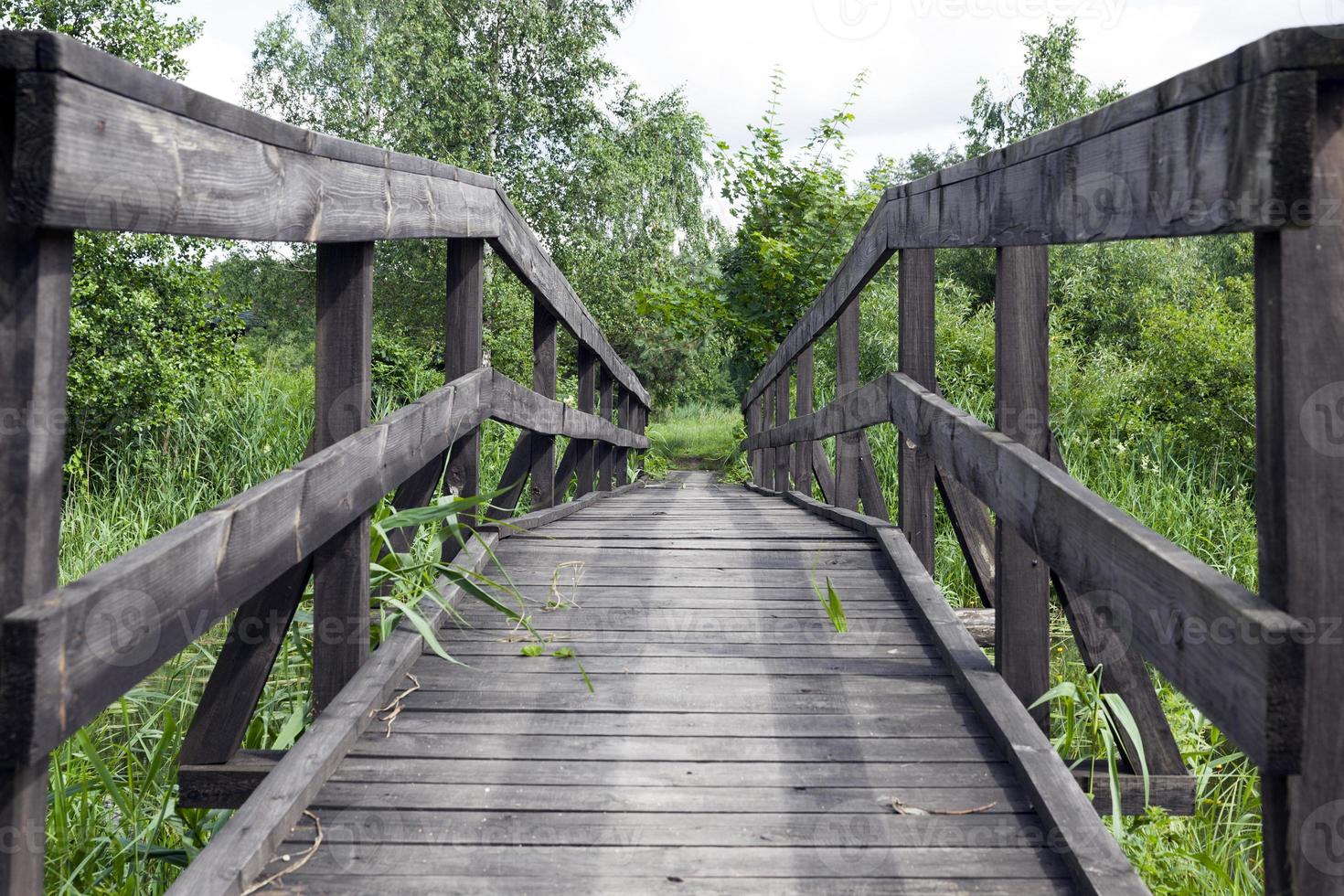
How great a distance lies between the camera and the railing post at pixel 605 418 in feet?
24.8

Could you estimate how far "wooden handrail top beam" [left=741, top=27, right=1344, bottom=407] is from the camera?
1050 mm

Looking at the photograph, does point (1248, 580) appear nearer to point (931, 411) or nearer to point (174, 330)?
point (931, 411)

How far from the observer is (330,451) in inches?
72.6

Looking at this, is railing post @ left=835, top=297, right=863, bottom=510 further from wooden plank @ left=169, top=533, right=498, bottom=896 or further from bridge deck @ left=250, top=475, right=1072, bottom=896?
wooden plank @ left=169, top=533, right=498, bottom=896

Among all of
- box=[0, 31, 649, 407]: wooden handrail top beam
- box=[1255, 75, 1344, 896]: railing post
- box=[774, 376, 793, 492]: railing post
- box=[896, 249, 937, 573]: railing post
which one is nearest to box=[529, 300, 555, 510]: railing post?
box=[896, 249, 937, 573]: railing post

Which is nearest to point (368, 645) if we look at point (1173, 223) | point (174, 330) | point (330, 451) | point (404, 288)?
point (330, 451)

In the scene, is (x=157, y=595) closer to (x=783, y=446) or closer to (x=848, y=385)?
(x=848, y=385)

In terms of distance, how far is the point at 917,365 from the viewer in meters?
2.99

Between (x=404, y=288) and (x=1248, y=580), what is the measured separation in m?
15.5

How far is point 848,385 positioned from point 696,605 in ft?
7.03

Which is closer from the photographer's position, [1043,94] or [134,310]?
[134,310]

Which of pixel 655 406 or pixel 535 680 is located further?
pixel 655 406

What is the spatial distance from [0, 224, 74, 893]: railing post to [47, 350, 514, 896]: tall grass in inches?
27.5

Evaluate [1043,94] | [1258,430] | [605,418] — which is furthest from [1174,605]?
[1043,94]
